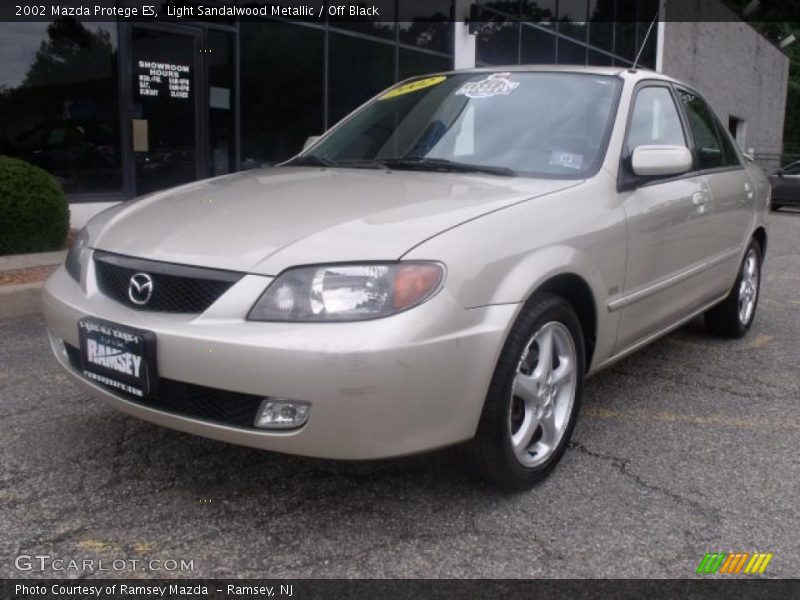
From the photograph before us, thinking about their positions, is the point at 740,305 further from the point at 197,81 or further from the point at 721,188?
the point at 197,81

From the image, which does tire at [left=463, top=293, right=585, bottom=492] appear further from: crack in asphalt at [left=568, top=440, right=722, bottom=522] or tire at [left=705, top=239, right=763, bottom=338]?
tire at [left=705, top=239, right=763, bottom=338]

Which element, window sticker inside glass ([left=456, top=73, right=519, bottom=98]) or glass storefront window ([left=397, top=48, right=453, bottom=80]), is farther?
glass storefront window ([left=397, top=48, right=453, bottom=80])

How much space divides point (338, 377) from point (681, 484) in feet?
4.93

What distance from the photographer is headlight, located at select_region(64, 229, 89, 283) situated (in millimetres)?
2971

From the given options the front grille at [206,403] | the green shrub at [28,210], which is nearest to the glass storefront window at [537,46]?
the green shrub at [28,210]

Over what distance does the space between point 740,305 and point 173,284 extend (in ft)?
12.8

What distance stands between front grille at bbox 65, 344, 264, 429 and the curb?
10.6 ft

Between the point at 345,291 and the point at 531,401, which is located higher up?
the point at 345,291

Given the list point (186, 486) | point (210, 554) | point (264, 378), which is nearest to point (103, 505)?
point (186, 486)

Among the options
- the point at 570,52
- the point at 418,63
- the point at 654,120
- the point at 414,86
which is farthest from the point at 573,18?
the point at 654,120

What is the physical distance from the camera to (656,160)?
3.29 metres

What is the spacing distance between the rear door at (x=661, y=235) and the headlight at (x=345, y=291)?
1.22 m

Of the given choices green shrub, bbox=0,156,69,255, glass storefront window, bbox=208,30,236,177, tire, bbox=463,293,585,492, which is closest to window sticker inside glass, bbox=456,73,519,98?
tire, bbox=463,293,585,492

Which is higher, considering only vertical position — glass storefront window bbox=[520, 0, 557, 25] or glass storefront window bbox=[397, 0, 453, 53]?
glass storefront window bbox=[520, 0, 557, 25]
